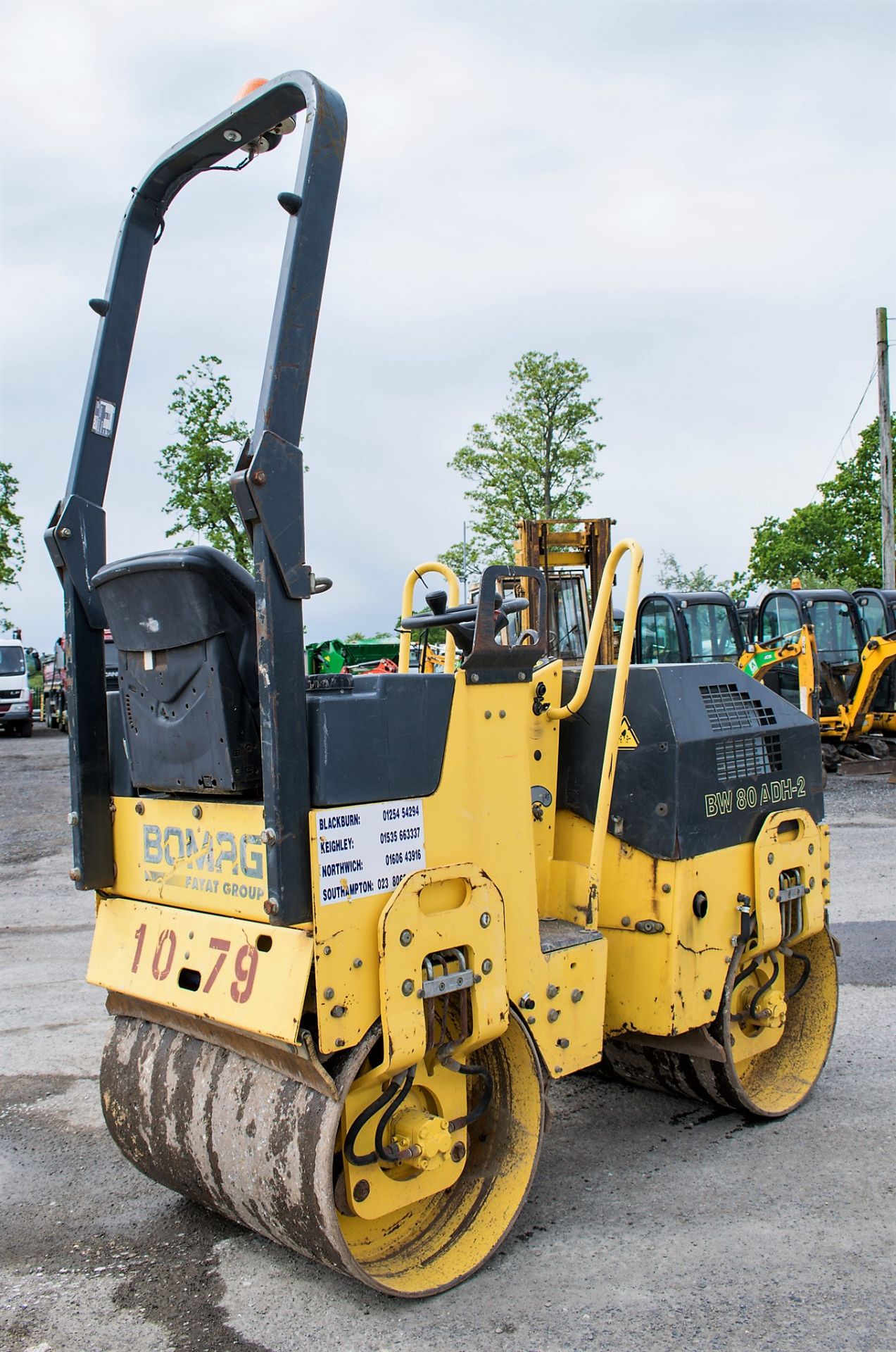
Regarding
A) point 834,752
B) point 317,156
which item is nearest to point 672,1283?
point 317,156

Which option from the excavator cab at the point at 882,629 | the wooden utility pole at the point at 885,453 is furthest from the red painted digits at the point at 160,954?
the wooden utility pole at the point at 885,453

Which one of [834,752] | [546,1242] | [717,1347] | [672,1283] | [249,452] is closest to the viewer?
[249,452]

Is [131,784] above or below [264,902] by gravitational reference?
above

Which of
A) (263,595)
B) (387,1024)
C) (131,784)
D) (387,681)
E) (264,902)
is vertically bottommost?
(387,1024)

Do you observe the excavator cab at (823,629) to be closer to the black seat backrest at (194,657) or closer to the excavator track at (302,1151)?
the excavator track at (302,1151)

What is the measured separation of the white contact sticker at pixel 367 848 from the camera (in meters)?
2.69

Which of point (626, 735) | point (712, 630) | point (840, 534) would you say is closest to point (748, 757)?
point (626, 735)

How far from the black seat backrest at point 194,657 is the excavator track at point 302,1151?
0.79 m

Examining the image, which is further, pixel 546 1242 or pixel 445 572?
pixel 445 572

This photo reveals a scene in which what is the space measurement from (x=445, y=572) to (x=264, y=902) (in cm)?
167

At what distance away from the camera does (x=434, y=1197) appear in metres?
3.25

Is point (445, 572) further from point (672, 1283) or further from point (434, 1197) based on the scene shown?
point (672, 1283)

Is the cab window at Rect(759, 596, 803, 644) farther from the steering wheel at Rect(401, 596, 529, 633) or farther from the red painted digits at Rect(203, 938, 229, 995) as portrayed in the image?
the red painted digits at Rect(203, 938, 229, 995)

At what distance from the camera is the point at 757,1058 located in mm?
4402
